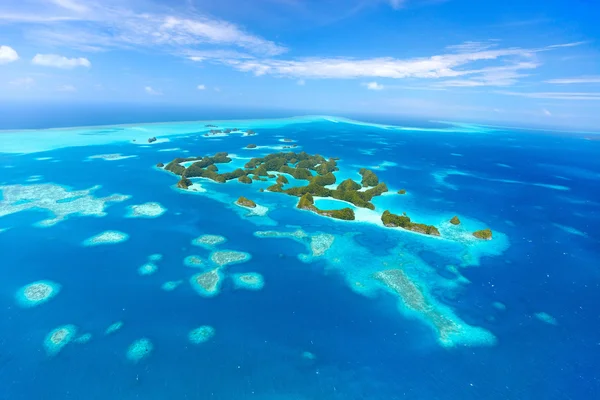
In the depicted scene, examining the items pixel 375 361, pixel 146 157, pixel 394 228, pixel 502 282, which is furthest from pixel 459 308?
pixel 146 157

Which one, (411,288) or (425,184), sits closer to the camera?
(411,288)

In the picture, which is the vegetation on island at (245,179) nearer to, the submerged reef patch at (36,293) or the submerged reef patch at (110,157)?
the submerged reef patch at (36,293)

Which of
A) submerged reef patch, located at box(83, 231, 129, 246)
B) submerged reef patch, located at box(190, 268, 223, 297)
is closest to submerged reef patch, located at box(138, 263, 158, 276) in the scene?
submerged reef patch, located at box(190, 268, 223, 297)

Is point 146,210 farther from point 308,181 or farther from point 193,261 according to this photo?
point 308,181

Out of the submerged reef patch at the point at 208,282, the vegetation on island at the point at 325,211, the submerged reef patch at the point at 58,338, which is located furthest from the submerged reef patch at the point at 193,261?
the vegetation on island at the point at 325,211

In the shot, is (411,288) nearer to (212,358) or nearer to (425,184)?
(212,358)

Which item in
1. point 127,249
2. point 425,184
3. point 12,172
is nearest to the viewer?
point 127,249

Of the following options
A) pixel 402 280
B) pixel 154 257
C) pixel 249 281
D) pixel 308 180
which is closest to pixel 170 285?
pixel 154 257
